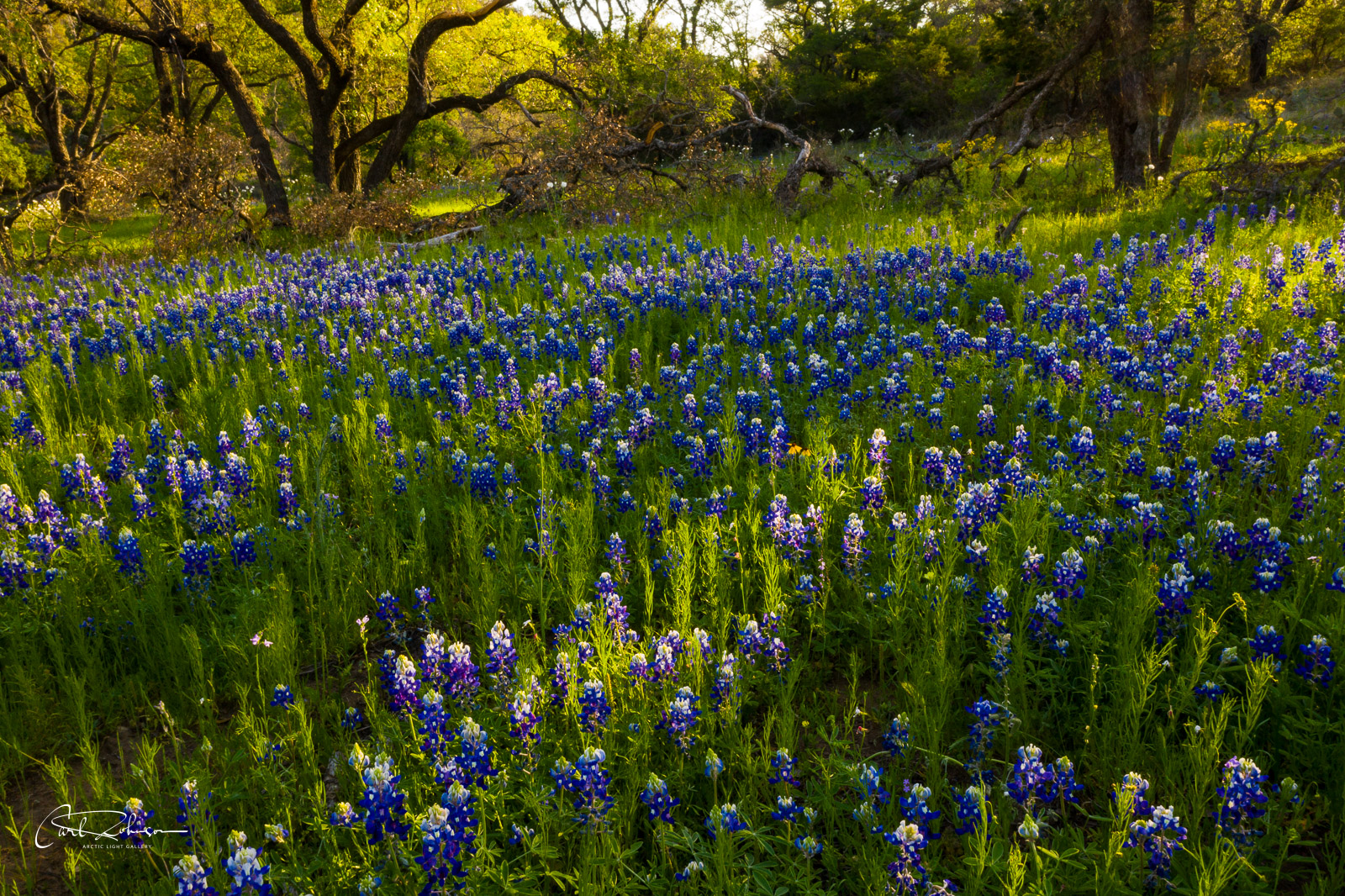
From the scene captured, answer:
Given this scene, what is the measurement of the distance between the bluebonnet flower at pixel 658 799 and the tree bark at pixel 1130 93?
37.0 ft

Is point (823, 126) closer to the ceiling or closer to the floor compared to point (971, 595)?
closer to the ceiling

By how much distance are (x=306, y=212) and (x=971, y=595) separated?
14.5 meters

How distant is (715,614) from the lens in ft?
10.3

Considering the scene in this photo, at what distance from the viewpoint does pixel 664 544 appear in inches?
140

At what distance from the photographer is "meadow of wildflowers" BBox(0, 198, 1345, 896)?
7.57 ft

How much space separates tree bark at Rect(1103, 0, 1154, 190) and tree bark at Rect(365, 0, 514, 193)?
42.2ft

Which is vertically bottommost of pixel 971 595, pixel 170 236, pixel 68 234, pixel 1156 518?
pixel 971 595

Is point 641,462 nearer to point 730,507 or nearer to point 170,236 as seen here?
point 730,507

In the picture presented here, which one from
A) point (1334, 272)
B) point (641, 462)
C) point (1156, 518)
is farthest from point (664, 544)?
point (1334, 272)

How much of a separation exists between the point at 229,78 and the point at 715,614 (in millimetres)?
18663

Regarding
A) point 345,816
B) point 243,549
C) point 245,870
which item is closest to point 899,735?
point 345,816

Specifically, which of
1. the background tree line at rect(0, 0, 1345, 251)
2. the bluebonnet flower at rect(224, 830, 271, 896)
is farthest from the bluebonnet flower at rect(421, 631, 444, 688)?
the background tree line at rect(0, 0, 1345, 251)
